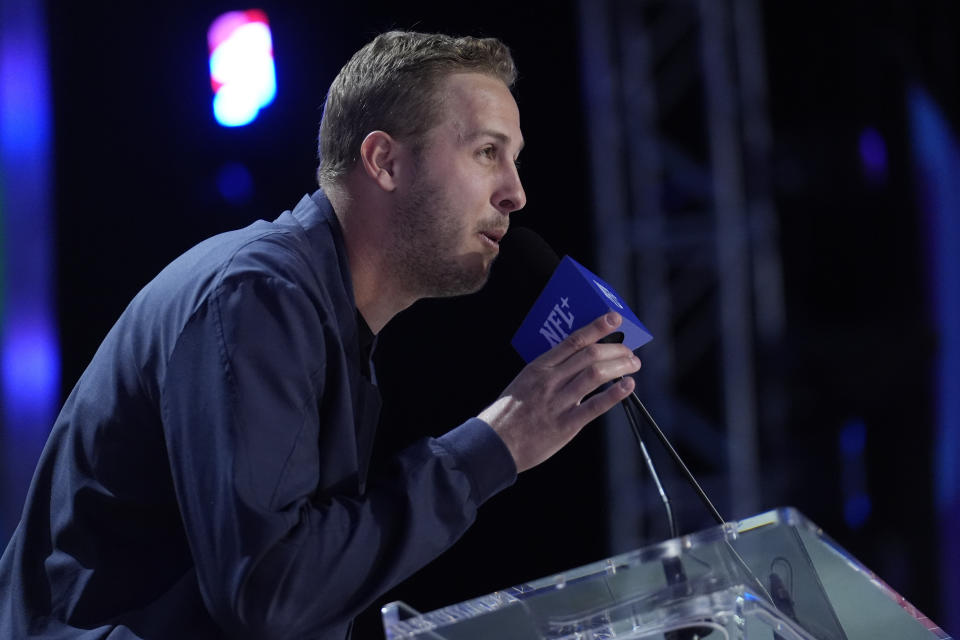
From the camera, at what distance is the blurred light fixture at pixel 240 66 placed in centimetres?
380

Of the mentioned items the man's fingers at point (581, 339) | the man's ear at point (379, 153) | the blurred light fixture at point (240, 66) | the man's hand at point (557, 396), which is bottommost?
the man's hand at point (557, 396)

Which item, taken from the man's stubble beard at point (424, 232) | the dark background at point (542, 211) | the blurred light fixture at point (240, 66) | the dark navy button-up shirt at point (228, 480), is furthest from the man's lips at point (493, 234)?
the blurred light fixture at point (240, 66)

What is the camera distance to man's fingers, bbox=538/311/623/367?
4.77 feet

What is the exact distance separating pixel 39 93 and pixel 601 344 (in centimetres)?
277

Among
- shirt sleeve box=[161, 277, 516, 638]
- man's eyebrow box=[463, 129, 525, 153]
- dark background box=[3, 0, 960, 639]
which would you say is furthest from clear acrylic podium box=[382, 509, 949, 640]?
dark background box=[3, 0, 960, 639]

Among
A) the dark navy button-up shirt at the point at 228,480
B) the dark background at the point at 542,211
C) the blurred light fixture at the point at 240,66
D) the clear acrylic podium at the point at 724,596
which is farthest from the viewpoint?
the blurred light fixture at the point at 240,66

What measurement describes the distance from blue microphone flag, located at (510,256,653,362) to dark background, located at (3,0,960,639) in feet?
7.82

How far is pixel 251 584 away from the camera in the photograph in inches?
46.4

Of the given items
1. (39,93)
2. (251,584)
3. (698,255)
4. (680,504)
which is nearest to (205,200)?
(39,93)

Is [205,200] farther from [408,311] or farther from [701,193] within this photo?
[701,193]

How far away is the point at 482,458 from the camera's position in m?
1.38

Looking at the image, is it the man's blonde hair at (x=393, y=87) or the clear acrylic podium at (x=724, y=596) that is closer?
the clear acrylic podium at (x=724, y=596)

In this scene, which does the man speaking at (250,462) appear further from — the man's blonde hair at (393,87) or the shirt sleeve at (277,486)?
the man's blonde hair at (393,87)

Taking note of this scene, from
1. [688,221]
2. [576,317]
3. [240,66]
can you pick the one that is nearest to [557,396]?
[576,317]
